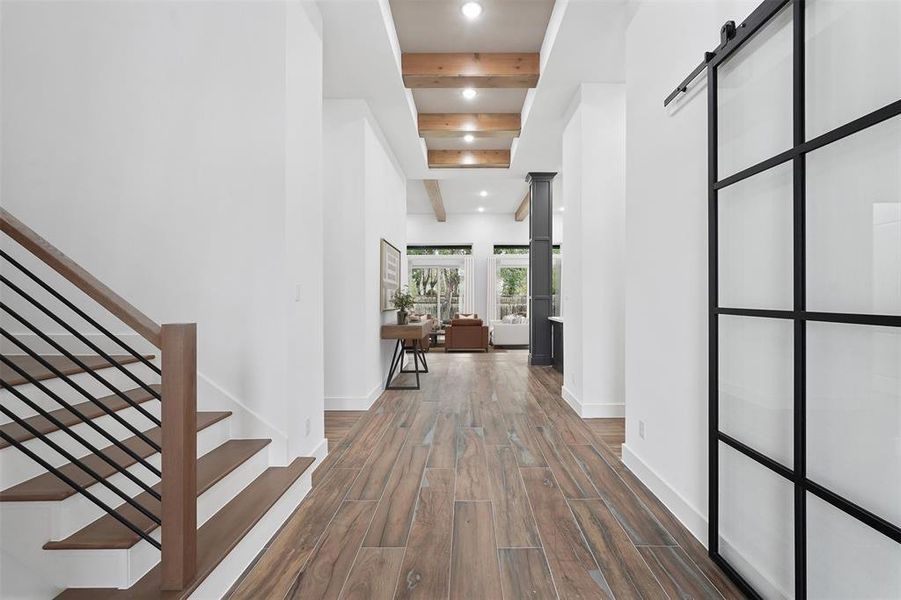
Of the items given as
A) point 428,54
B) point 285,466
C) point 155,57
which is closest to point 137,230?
point 155,57

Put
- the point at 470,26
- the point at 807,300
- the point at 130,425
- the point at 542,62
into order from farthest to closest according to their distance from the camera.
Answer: the point at 542,62 → the point at 470,26 → the point at 130,425 → the point at 807,300

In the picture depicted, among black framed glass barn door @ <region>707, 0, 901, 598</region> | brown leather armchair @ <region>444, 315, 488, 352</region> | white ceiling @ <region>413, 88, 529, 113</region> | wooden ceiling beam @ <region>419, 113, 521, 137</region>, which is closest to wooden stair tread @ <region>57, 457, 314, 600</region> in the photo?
black framed glass barn door @ <region>707, 0, 901, 598</region>

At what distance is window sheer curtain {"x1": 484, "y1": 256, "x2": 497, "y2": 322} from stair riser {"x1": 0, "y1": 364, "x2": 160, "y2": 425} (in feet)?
28.8

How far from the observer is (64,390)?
6.28 feet

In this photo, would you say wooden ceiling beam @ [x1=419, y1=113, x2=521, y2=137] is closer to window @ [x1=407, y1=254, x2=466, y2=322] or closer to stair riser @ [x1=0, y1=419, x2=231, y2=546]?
stair riser @ [x1=0, y1=419, x2=231, y2=546]

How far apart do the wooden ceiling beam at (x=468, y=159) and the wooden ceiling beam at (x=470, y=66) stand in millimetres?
2418

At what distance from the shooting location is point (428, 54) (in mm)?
3984

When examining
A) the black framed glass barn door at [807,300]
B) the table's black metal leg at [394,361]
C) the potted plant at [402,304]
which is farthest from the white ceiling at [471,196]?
the black framed glass barn door at [807,300]

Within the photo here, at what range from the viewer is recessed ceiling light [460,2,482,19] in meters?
3.23

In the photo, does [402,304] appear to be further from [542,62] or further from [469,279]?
[469,279]

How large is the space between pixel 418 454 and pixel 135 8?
3.08 meters

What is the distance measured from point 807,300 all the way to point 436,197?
7.52 meters

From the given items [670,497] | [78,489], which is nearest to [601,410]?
[670,497]

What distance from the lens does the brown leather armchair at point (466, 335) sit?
8.79 metres
